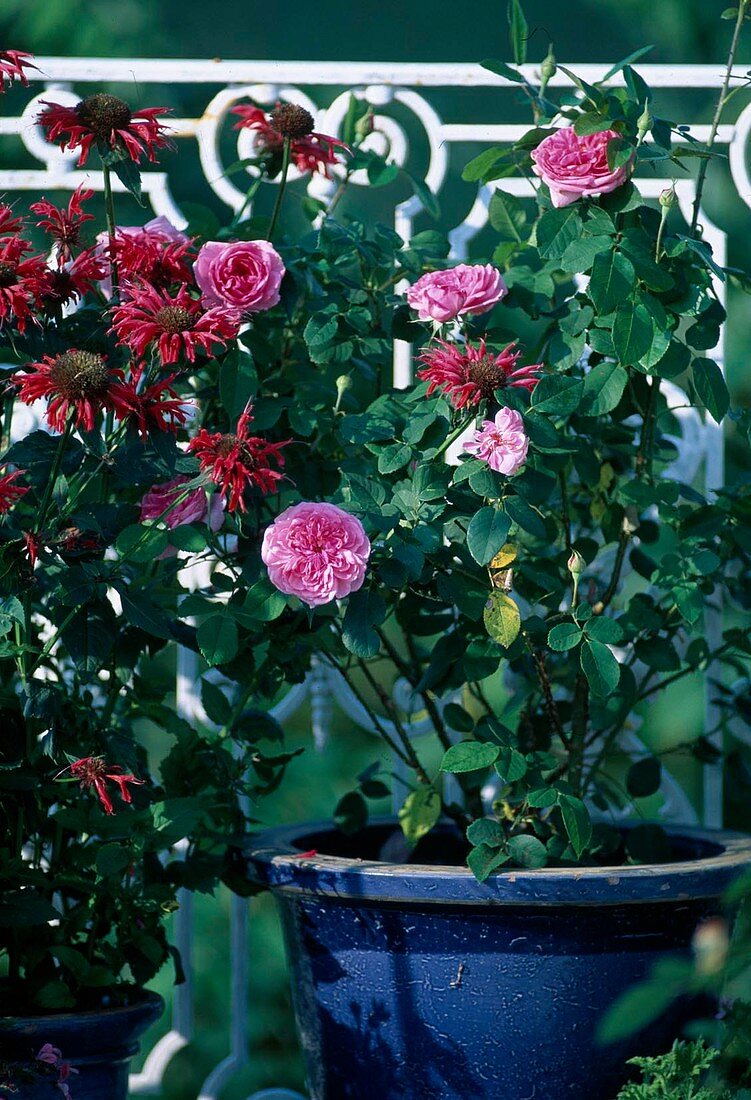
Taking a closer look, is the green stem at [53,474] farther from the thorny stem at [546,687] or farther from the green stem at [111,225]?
the thorny stem at [546,687]

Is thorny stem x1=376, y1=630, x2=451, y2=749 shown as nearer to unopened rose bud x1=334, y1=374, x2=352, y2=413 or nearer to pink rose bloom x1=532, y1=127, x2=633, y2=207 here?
unopened rose bud x1=334, y1=374, x2=352, y2=413

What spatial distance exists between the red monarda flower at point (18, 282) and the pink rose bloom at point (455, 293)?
36 centimetres

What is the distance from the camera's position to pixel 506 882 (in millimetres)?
1223

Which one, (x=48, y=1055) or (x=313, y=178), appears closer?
(x=48, y=1055)

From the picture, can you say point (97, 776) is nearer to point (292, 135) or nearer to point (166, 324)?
point (166, 324)

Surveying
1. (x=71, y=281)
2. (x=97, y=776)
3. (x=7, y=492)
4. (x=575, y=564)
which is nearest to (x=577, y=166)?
(x=575, y=564)

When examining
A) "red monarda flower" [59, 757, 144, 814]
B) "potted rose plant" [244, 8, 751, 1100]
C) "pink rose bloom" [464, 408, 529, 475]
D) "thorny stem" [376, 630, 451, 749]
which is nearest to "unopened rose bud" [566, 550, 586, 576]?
"potted rose plant" [244, 8, 751, 1100]

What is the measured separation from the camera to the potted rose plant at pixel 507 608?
122 cm

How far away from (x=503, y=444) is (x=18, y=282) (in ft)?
1.53

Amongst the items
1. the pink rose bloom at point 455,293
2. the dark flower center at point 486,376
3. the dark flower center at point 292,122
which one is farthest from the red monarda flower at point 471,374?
the dark flower center at point 292,122

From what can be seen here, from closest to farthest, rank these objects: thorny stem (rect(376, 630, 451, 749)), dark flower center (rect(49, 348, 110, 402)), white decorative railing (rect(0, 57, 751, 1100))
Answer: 1. dark flower center (rect(49, 348, 110, 402))
2. thorny stem (rect(376, 630, 451, 749))
3. white decorative railing (rect(0, 57, 751, 1100))

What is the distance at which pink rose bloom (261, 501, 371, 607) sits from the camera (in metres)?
1.15

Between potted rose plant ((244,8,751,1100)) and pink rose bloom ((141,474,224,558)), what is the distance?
8 centimetres

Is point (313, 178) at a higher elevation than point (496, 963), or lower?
higher
